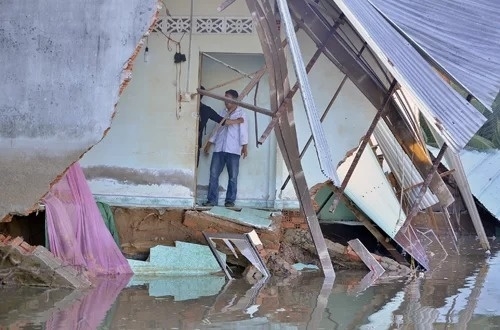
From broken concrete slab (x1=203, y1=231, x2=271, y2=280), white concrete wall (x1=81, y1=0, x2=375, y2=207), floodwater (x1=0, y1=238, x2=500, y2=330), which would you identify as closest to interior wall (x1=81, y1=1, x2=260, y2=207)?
white concrete wall (x1=81, y1=0, x2=375, y2=207)

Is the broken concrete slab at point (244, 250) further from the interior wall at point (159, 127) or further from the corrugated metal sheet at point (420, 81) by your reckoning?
the corrugated metal sheet at point (420, 81)

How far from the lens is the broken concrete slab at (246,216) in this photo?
470 inches

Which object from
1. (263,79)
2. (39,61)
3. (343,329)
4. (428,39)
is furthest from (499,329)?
(263,79)

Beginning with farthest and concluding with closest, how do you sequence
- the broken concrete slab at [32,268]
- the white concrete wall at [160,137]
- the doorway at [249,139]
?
the doorway at [249,139] → the white concrete wall at [160,137] → the broken concrete slab at [32,268]

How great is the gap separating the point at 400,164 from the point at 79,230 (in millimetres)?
5120

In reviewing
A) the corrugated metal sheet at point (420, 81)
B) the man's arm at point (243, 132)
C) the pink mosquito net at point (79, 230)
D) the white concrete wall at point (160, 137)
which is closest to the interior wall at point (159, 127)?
the white concrete wall at point (160, 137)

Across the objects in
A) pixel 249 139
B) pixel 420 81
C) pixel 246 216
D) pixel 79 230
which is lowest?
pixel 246 216

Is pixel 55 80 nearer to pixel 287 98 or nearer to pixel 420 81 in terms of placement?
pixel 287 98

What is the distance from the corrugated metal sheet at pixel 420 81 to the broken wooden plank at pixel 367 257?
9.44ft

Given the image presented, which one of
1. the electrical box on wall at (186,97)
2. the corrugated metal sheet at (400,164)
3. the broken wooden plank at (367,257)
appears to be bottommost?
the broken wooden plank at (367,257)

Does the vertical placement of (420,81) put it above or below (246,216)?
above

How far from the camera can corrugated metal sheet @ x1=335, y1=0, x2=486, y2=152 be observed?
9.49 meters

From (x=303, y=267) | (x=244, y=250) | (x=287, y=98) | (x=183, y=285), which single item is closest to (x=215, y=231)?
(x=244, y=250)

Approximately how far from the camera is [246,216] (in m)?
12.2
